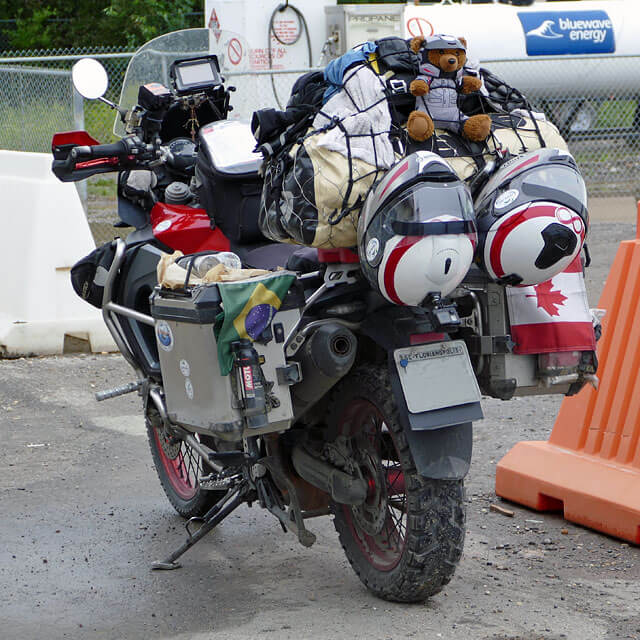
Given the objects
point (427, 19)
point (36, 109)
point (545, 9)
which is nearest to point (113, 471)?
point (36, 109)

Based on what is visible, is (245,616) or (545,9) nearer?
(245,616)

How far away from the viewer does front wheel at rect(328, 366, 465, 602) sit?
3592 millimetres

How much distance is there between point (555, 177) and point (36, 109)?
8091mm

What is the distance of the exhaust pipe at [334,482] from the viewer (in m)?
3.79

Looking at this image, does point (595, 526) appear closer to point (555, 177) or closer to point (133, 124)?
point (555, 177)

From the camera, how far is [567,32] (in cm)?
1970

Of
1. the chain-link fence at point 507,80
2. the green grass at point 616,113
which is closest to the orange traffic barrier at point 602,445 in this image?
the chain-link fence at point 507,80

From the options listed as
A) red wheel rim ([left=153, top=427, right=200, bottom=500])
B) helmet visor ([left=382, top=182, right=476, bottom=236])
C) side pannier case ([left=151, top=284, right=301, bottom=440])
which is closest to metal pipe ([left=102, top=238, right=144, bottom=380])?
red wheel rim ([left=153, top=427, right=200, bottom=500])

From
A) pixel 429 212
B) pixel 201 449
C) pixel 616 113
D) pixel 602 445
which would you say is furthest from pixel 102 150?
pixel 616 113

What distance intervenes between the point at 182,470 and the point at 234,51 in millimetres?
9164

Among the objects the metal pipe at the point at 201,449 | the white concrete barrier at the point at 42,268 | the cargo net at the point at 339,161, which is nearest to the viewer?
the cargo net at the point at 339,161

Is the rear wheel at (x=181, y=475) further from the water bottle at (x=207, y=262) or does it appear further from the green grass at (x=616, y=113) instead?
the green grass at (x=616, y=113)

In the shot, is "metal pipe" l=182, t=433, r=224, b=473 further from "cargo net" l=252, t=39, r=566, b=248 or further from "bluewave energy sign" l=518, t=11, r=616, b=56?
"bluewave energy sign" l=518, t=11, r=616, b=56

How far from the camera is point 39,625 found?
12.7 ft
